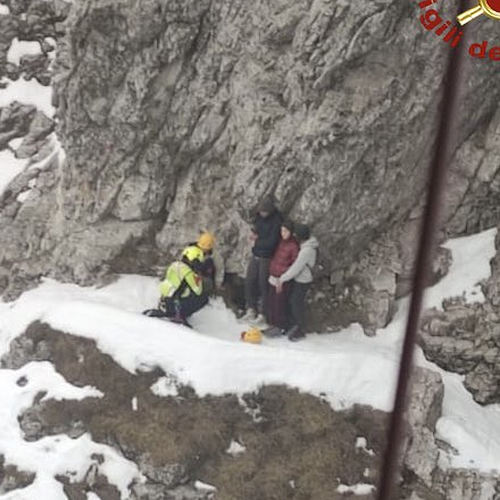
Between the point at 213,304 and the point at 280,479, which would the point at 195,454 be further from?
the point at 213,304

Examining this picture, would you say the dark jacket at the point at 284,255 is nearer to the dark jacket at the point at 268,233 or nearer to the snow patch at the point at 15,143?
the dark jacket at the point at 268,233

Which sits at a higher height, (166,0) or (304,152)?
(166,0)

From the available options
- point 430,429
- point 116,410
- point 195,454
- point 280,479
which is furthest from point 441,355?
point 116,410

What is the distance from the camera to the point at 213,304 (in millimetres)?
11664

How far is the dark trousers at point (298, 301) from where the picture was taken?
411 inches

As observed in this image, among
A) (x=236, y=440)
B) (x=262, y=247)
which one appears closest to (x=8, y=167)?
(x=262, y=247)

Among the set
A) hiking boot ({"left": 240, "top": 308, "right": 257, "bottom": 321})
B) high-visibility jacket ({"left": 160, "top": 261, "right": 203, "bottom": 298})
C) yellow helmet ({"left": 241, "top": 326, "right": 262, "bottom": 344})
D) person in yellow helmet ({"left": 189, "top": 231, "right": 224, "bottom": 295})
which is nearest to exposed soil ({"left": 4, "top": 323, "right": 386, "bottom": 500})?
yellow helmet ({"left": 241, "top": 326, "right": 262, "bottom": 344})

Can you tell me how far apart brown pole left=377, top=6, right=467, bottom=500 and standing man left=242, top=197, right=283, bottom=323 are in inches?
328

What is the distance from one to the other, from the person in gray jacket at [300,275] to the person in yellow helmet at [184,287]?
4.54 ft

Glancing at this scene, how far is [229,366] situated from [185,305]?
152 cm

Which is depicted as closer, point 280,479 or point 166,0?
point 280,479

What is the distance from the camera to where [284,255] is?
1041 centimetres

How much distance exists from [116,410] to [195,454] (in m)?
1.48

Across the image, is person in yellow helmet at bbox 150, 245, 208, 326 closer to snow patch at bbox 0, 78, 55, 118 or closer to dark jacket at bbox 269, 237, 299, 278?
dark jacket at bbox 269, 237, 299, 278
